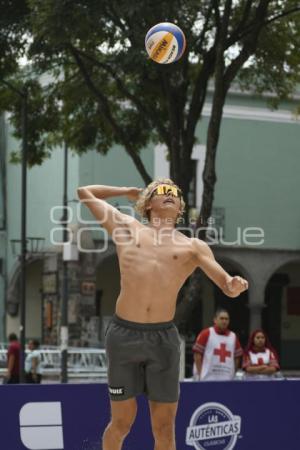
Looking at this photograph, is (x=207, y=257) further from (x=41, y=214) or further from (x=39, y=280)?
(x=39, y=280)

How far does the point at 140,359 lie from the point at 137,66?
9373 mm

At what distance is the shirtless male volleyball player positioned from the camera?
22.6 ft

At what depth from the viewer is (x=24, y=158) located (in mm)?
20578

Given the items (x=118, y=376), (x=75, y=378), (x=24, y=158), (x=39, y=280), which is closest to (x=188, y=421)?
(x=118, y=376)

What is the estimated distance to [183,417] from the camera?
9.48 meters

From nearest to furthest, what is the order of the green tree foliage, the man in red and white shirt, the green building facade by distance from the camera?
1. the man in red and white shirt
2. the green tree foliage
3. the green building facade


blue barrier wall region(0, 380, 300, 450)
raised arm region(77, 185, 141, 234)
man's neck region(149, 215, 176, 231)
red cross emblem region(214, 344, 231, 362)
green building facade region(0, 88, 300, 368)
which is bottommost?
blue barrier wall region(0, 380, 300, 450)

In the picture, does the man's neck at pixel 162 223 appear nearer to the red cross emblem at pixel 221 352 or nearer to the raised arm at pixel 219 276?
the raised arm at pixel 219 276

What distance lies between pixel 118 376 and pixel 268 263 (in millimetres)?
26854

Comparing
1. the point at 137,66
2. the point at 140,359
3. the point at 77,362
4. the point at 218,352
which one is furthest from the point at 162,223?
the point at 77,362

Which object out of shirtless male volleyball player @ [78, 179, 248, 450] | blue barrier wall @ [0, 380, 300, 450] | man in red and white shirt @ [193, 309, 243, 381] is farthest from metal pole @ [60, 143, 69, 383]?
shirtless male volleyball player @ [78, 179, 248, 450]

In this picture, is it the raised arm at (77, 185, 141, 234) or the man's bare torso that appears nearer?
the man's bare torso

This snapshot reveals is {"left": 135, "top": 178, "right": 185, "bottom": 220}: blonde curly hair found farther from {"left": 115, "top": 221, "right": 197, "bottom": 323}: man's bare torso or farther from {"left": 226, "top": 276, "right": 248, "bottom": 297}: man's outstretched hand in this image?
{"left": 226, "top": 276, "right": 248, "bottom": 297}: man's outstretched hand

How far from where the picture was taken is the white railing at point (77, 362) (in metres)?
24.1
